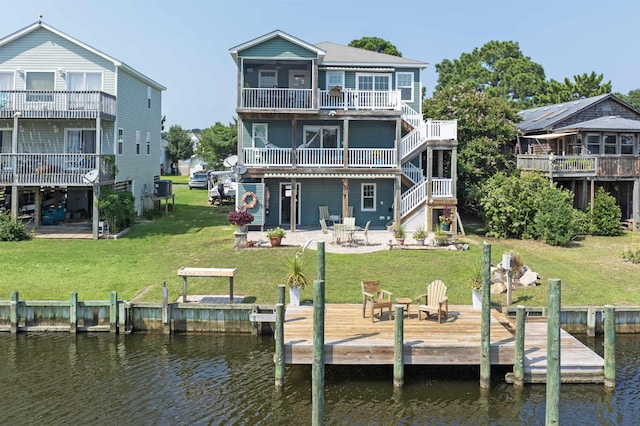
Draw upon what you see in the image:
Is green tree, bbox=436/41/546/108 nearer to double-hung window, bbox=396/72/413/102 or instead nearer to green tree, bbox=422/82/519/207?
green tree, bbox=422/82/519/207

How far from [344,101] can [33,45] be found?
16.1 m

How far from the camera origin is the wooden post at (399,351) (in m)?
13.7

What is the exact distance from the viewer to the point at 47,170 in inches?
1083

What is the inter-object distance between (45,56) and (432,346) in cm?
2577

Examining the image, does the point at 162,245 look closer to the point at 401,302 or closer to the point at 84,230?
the point at 84,230

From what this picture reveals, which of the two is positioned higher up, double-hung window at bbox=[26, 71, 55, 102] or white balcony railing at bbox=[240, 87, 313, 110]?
double-hung window at bbox=[26, 71, 55, 102]

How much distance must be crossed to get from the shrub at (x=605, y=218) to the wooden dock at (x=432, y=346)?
1680cm

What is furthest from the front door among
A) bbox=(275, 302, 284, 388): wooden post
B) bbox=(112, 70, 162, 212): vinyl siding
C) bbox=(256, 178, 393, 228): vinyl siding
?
bbox=(275, 302, 284, 388): wooden post

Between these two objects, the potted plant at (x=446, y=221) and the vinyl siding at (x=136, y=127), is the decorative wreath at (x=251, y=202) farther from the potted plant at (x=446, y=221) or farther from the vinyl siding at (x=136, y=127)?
the potted plant at (x=446, y=221)

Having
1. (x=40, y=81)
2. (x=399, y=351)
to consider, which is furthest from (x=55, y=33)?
(x=399, y=351)

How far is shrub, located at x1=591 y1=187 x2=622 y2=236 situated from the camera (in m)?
30.6

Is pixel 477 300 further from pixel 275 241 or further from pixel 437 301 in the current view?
pixel 275 241

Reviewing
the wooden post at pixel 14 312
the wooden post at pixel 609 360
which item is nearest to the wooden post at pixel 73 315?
the wooden post at pixel 14 312

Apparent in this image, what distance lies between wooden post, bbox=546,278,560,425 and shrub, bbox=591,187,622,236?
2106cm
